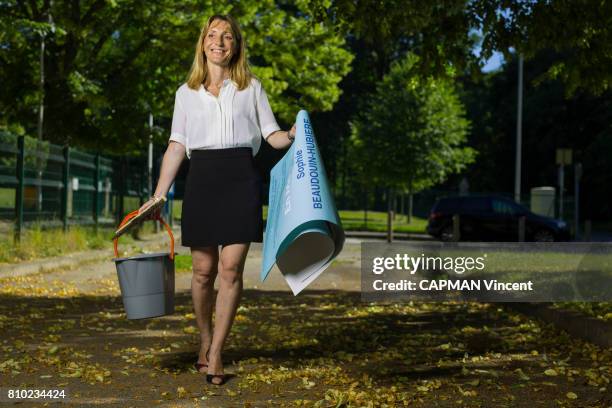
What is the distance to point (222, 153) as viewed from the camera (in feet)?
17.3

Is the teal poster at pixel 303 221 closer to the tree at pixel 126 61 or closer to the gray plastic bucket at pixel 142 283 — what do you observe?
the gray plastic bucket at pixel 142 283

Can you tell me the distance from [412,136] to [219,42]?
37565 millimetres

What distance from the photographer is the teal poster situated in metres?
4.72

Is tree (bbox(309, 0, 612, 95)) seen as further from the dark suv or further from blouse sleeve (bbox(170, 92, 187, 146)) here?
the dark suv

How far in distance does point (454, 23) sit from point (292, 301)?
12.4 feet

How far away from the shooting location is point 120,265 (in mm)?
5332

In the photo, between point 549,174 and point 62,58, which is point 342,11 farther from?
point 549,174

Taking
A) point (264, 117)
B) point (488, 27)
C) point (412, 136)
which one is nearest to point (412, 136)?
point (412, 136)

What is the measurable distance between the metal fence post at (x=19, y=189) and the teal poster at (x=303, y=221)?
10.9 meters

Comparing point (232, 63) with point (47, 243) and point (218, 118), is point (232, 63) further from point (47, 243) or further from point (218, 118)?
point (47, 243)

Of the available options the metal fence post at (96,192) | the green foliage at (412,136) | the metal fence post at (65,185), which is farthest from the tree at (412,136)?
the metal fence post at (65,185)

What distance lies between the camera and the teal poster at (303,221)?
4.72m

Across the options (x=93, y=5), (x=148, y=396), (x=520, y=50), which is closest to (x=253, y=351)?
(x=148, y=396)

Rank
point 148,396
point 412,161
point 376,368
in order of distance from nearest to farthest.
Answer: point 148,396, point 376,368, point 412,161
